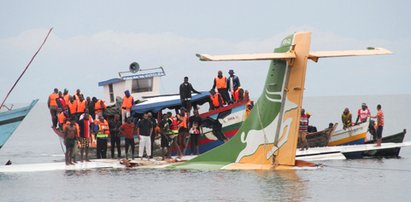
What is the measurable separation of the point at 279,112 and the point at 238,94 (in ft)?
42.1

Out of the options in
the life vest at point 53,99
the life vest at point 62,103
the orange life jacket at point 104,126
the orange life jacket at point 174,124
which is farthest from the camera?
the life vest at point 53,99

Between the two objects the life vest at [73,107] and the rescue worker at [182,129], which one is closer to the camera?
the rescue worker at [182,129]

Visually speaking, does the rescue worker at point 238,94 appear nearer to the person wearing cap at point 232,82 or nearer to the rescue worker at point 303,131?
the person wearing cap at point 232,82

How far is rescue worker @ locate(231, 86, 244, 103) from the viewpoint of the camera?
3950cm

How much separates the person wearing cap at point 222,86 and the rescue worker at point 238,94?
34cm

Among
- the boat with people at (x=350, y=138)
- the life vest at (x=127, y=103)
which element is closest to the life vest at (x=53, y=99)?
the life vest at (x=127, y=103)

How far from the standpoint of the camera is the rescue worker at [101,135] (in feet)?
123

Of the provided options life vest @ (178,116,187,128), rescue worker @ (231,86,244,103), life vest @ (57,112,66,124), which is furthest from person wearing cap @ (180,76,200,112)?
life vest @ (57,112,66,124)

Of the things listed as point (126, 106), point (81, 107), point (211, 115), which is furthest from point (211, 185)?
point (81, 107)

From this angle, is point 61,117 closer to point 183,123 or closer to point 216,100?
point 183,123

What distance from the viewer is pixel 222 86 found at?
39.7 metres

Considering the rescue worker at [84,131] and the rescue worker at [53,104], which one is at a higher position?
the rescue worker at [53,104]

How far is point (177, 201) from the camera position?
26969mm

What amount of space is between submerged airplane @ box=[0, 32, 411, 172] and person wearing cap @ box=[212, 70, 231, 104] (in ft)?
35.7
